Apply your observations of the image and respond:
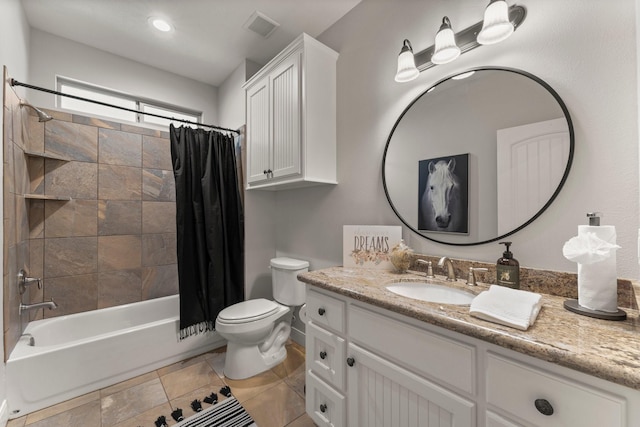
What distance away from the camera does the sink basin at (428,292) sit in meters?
1.14

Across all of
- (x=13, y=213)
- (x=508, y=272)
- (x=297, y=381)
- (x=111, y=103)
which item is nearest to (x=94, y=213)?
(x=13, y=213)

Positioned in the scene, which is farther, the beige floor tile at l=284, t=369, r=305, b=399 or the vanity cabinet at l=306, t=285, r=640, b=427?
the beige floor tile at l=284, t=369, r=305, b=399

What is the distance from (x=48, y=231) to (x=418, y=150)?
2821 millimetres

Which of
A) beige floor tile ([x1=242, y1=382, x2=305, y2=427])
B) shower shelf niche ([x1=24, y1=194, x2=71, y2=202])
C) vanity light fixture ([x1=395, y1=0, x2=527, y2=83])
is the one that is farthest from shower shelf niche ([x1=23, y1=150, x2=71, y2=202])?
vanity light fixture ([x1=395, y1=0, x2=527, y2=83])

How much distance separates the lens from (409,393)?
0.90 meters

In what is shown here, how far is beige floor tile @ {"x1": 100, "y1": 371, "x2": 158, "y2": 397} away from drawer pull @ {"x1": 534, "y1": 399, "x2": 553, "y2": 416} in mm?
2231

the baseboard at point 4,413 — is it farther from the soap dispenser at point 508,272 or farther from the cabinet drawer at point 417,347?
the soap dispenser at point 508,272

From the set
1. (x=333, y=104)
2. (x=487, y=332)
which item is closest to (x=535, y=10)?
(x=333, y=104)

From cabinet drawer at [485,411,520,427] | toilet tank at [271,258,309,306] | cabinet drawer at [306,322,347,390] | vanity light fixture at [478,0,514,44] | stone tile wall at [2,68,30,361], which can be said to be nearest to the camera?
cabinet drawer at [485,411,520,427]

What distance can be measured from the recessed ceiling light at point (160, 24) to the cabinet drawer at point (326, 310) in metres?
2.29

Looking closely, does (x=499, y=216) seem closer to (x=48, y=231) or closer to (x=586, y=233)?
(x=586, y=233)

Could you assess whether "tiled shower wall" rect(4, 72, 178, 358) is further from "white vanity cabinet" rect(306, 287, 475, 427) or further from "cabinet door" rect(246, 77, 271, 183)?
"white vanity cabinet" rect(306, 287, 475, 427)

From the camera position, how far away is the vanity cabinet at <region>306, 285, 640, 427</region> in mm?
586

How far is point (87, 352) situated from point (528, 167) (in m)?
2.72
